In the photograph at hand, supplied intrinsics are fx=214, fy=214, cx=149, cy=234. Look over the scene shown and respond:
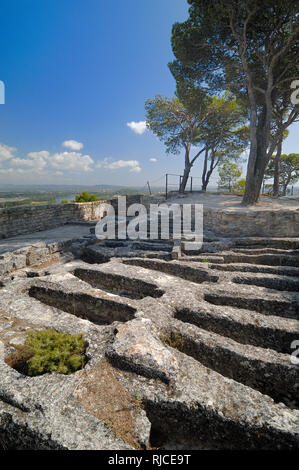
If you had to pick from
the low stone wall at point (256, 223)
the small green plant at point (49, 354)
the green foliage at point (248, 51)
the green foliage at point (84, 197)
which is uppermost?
the green foliage at point (248, 51)

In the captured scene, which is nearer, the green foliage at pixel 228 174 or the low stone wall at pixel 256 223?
the low stone wall at pixel 256 223

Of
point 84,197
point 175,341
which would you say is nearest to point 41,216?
point 84,197

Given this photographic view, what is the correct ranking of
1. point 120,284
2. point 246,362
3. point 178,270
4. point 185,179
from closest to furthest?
point 246,362 < point 120,284 < point 178,270 < point 185,179

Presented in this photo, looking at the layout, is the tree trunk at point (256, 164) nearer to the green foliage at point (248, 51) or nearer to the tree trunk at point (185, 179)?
the green foliage at point (248, 51)

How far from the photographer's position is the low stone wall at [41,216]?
30.6 ft

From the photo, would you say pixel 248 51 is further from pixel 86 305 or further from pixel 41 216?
pixel 86 305

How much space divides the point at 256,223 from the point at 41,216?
1013 centimetres

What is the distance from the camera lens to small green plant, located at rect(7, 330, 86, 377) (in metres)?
2.17

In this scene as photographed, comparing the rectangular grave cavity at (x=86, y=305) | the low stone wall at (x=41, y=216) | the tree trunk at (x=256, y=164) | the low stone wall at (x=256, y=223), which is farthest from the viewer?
the tree trunk at (x=256, y=164)

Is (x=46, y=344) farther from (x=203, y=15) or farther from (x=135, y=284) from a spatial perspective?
(x=203, y=15)

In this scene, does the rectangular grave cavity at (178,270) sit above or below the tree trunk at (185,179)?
below

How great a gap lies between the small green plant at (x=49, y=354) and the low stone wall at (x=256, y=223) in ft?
25.5

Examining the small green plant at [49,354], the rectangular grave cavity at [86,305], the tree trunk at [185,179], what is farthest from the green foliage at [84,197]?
the small green plant at [49,354]

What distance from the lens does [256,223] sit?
852 centimetres
